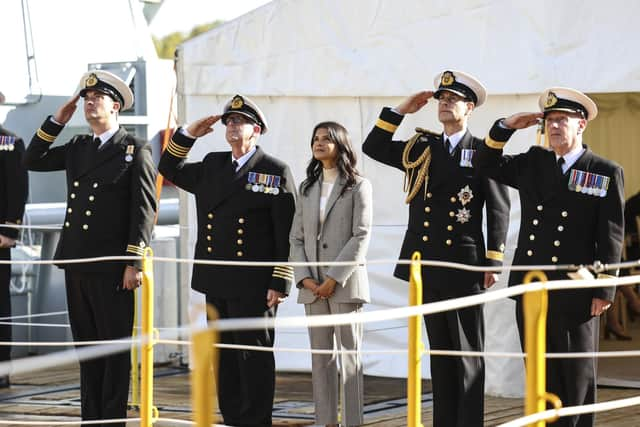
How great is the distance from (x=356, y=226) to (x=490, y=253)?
0.74m

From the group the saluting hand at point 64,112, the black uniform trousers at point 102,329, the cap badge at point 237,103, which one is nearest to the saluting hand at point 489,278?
the cap badge at point 237,103

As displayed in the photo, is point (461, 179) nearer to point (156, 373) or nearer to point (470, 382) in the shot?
point (470, 382)

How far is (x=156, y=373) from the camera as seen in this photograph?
848 cm

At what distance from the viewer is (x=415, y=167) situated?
223 inches

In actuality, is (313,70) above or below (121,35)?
below

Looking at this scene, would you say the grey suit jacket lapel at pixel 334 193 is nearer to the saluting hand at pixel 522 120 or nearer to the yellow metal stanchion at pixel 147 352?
the saluting hand at pixel 522 120

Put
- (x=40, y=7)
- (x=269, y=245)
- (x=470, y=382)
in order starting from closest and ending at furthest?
(x=470, y=382), (x=269, y=245), (x=40, y=7)

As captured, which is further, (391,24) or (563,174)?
(391,24)

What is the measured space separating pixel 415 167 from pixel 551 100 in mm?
824

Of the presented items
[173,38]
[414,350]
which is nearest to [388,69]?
[414,350]

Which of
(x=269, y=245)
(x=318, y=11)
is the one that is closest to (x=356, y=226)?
(x=269, y=245)

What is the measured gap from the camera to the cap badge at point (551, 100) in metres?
5.03

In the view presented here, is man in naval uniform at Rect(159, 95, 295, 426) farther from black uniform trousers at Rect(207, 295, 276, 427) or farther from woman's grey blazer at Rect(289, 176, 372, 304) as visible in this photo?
woman's grey blazer at Rect(289, 176, 372, 304)

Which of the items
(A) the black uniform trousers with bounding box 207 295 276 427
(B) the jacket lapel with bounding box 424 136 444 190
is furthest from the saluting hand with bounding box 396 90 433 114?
(A) the black uniform trousers with bounding box 207 295 276 427
